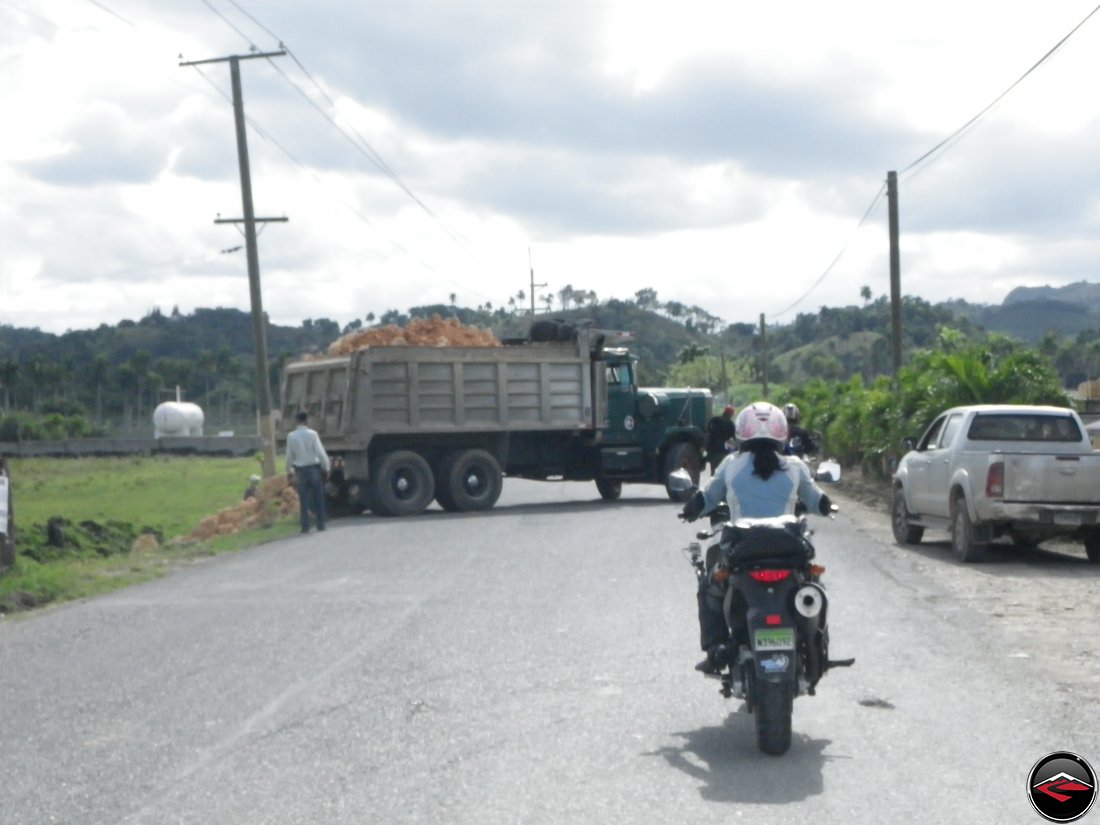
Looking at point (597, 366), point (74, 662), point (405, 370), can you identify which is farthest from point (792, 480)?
point (597, 366)

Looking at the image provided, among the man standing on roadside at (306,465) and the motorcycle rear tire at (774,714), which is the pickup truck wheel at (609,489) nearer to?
the man standing on roadside at (306,465)

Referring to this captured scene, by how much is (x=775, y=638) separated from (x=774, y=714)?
36 centimetres

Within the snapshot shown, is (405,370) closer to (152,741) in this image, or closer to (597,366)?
(597,366)

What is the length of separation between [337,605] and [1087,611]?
647cm

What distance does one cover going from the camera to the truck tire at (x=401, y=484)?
24578mm

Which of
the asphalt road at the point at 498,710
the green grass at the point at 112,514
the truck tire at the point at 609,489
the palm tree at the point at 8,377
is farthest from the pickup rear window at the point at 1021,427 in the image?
the palm tree at the point at 8,377

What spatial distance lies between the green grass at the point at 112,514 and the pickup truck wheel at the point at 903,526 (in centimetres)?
901

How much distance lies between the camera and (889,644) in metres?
10.4

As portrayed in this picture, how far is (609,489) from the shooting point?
93.9 feet

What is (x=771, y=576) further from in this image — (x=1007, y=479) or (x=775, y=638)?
(x=1007, y=479)

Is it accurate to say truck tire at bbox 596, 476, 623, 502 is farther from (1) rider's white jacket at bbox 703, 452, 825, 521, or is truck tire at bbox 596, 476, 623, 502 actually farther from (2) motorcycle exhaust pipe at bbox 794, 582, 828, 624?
(2) motorcycle exhaust pipe at bbox 794, 582, 828, 624

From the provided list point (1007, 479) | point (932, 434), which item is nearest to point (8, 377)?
point (932, 434)

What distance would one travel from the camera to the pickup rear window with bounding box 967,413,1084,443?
16.9 metres

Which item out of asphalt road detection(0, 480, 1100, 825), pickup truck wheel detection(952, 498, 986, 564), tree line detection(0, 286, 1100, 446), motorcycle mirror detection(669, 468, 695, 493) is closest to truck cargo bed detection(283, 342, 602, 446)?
asphalt road detection(0, 480, 1100, 825)
